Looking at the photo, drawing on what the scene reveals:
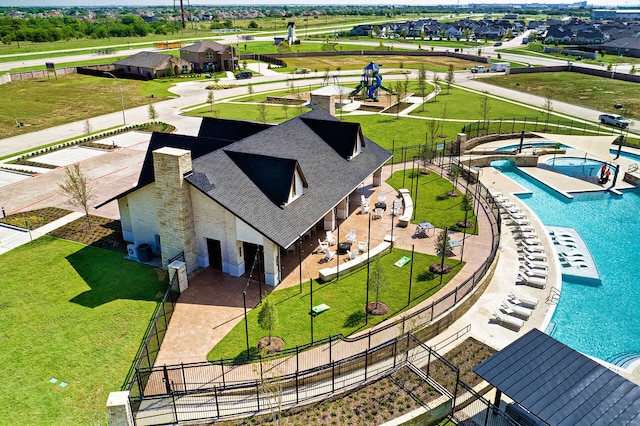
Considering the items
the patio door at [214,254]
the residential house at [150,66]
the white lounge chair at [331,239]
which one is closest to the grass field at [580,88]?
the white lounge chair at [331,239]

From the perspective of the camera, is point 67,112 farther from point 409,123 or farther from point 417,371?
point 417,371

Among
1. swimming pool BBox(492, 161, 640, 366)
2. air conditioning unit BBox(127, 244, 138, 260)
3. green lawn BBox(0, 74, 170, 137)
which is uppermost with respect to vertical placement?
green lawn BBox(0, 74, 170, 137)

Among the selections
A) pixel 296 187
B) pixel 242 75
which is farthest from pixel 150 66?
pixel 296 187

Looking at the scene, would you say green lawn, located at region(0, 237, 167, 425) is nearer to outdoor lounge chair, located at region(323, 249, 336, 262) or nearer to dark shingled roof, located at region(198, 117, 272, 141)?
outdoor lounge chair, located at region(323, 249, 336, 262)

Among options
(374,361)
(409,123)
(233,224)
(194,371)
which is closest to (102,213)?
(233,224)

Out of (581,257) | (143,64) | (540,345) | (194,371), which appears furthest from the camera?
(143,64)

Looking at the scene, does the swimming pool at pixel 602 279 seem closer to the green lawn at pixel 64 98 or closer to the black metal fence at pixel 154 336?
the black metal fence at pixel 154 336

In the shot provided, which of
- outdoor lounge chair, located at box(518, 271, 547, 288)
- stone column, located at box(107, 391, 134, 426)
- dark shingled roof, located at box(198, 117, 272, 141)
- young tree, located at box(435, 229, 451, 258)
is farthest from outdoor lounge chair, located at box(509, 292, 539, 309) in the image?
dark shingled roof, located at box(198, 117, 272, 141)
